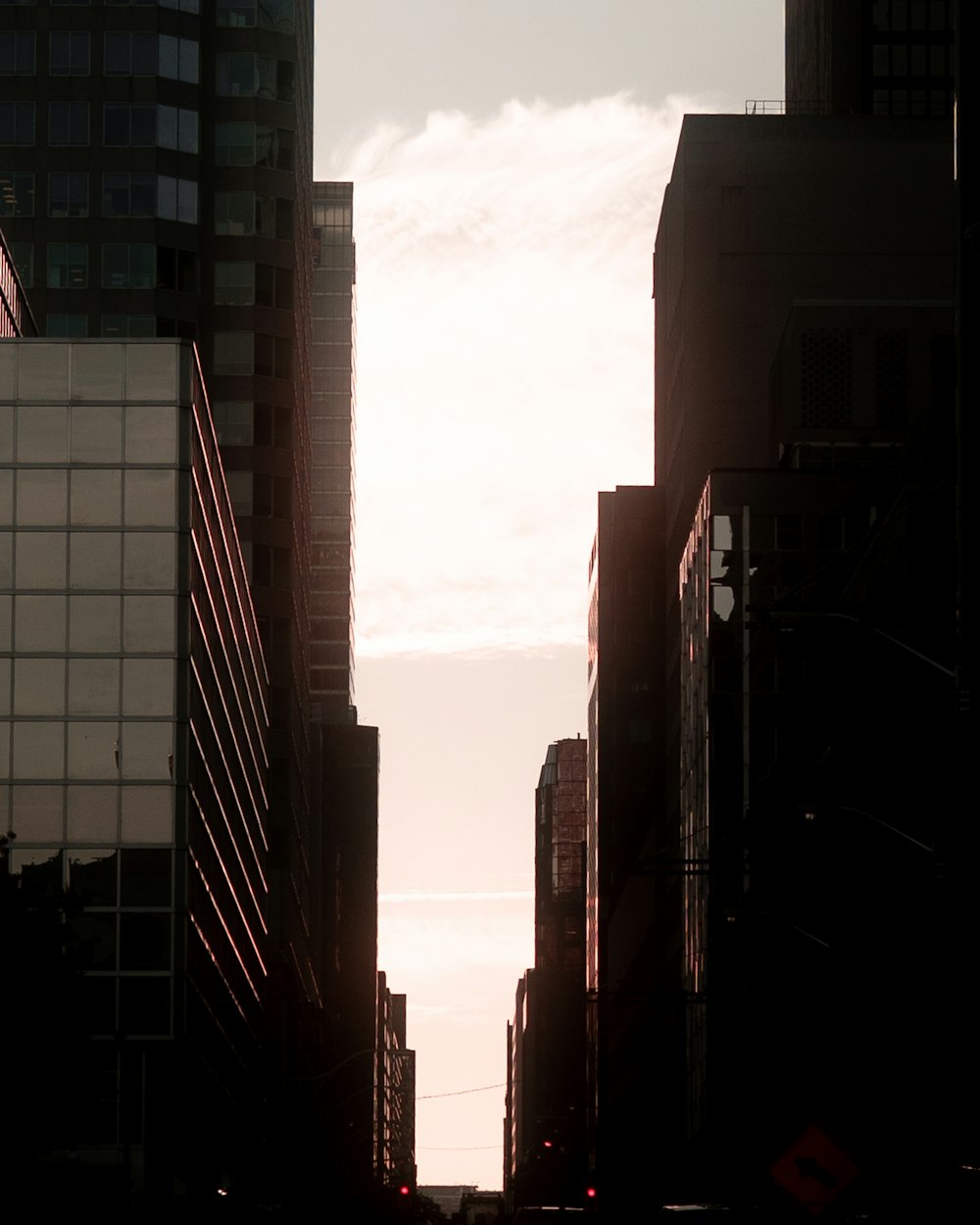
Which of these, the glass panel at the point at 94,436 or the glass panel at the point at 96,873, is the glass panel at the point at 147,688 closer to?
the glass panel at the point at 96,873

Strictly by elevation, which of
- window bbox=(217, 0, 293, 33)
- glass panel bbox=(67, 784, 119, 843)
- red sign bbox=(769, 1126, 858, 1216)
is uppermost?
window bbox=(217, 0, 293, 33)

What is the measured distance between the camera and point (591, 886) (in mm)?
197500

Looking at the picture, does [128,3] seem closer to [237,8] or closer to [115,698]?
[237,8]

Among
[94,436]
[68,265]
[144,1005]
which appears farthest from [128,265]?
[144,1005]

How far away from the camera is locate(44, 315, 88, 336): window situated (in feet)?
440

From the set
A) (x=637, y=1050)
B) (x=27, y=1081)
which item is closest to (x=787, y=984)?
(x=27, y=1081)

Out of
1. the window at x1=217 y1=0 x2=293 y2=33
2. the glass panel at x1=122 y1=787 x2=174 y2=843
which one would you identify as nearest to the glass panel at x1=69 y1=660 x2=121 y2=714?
the glass panel at x1=122 y1=787 x2=174 y2=843

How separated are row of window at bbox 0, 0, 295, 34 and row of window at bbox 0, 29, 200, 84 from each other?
1839 mm

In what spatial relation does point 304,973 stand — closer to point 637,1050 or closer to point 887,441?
point 637,1050

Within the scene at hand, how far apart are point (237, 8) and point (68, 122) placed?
11.8 meters

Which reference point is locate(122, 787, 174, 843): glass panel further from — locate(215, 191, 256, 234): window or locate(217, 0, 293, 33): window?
locate(217, 0, 293, 33): window

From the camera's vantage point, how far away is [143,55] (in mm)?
135750

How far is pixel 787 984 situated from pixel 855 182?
75.1 metres

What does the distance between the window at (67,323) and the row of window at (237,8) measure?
58.2ft
